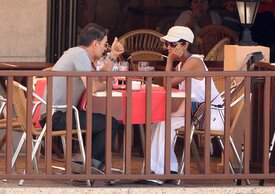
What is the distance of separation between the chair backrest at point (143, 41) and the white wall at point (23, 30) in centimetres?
196

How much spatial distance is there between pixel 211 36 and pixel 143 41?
0.83 metres

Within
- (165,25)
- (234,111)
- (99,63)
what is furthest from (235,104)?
(165,25)

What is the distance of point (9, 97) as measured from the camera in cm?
815

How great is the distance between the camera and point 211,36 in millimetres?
13422

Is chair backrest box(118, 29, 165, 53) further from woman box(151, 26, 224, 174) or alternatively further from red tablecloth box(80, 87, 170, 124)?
red tablecloth box(80, 87, 170, 124)

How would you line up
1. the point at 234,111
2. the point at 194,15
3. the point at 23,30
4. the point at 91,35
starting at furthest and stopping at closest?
the point at 194,15 → the point at 23,30 → the point at 234,111 → the point at 91,35

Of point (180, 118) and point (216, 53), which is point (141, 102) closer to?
point (180, 118)

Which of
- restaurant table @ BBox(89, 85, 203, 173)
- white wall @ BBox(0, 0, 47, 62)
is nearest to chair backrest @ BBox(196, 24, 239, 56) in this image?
white wall @ BBox(0, 0, 47, 62)

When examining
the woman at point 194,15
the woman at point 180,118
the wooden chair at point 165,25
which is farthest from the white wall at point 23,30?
the wooden chair at point 165,25

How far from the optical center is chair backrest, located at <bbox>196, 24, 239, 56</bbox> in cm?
1325

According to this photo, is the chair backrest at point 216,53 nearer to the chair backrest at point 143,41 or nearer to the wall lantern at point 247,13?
the chair backrest at point 143,41

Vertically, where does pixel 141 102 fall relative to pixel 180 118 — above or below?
above

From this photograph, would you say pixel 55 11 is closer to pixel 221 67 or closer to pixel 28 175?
pixel 221 67

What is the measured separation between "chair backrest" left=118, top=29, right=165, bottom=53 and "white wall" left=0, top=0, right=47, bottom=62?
6.43 ft
